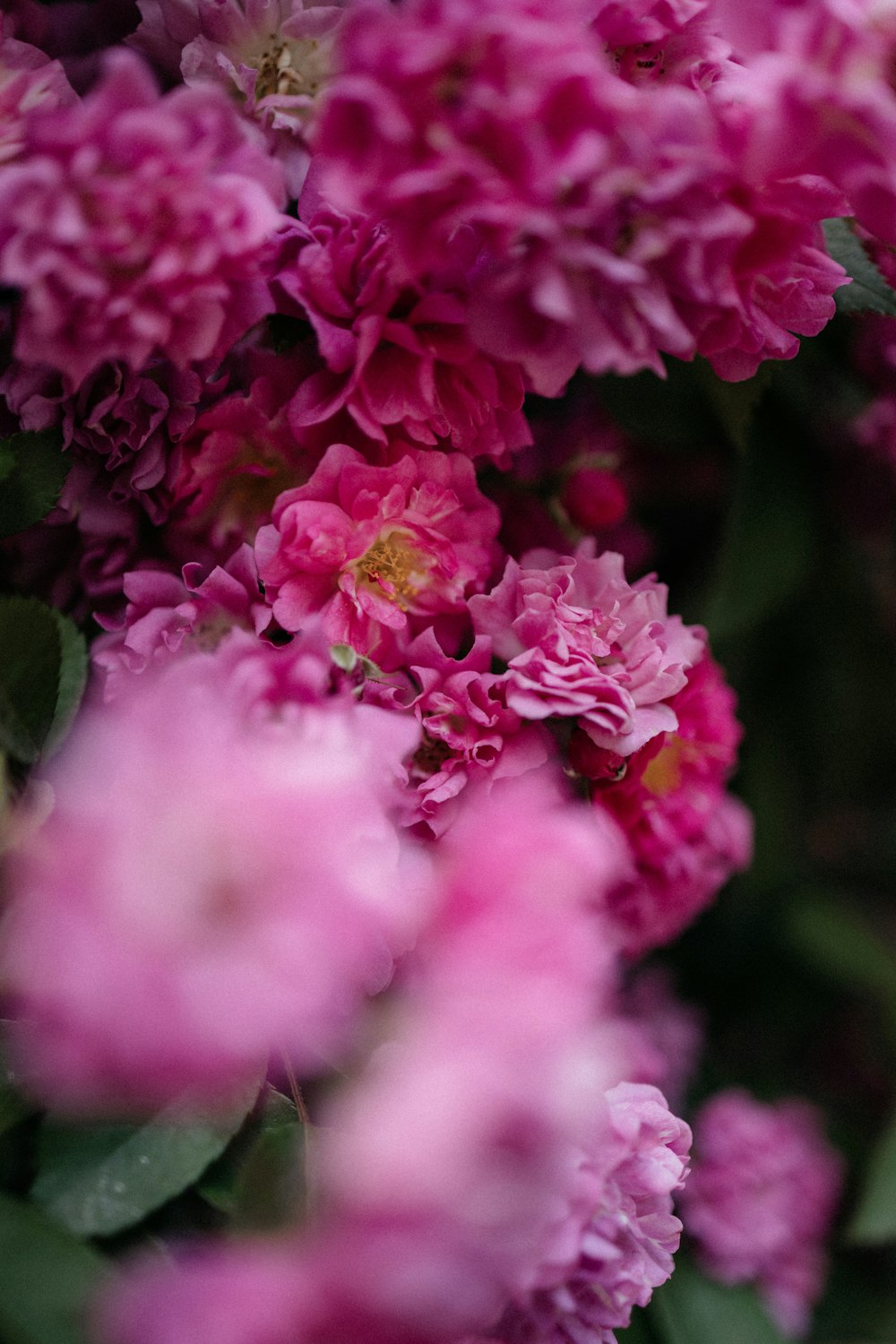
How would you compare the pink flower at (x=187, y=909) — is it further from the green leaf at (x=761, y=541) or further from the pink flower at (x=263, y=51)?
the green leaf at (x=761, y=541)

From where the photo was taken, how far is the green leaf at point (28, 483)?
1.28 ft

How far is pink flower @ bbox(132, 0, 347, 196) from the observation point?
38 cm

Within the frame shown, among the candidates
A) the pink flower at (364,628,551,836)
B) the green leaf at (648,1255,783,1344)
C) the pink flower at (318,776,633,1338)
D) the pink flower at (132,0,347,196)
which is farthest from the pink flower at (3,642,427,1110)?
the green leaf at (648,1255,783,1344)

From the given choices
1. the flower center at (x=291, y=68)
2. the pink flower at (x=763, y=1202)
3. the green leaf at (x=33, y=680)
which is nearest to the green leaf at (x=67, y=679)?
the green leaf at (x=33, y=680)

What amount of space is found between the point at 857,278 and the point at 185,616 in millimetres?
305

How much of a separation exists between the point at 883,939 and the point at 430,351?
2.23 feet

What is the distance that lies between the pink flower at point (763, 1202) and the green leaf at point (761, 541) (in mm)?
313

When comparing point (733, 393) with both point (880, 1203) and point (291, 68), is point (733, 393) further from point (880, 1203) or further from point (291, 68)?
point (880, 1203)

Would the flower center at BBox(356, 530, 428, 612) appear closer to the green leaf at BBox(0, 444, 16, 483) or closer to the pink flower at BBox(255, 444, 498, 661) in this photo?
the pink flower at BBox(255, 444, 498, 661)

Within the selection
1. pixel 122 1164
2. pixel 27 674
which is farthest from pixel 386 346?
pixel 122 1164

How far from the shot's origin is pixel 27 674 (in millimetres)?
370

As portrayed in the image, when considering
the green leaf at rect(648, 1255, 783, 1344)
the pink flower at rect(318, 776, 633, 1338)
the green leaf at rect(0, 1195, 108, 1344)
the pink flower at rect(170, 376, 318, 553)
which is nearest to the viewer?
the pink flower at rect(318, 776, 633, 1338)

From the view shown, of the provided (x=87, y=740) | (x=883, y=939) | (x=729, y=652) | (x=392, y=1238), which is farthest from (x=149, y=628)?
(x=883, y=939)

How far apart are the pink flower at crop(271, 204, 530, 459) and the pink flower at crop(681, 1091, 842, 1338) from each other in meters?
0.48
